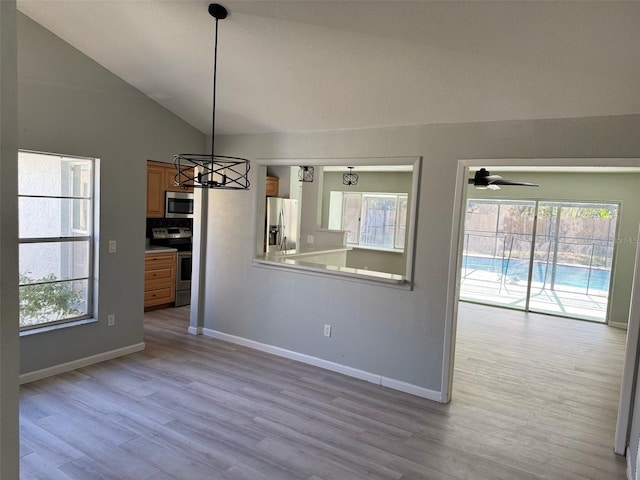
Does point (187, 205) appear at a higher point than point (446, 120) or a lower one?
lower

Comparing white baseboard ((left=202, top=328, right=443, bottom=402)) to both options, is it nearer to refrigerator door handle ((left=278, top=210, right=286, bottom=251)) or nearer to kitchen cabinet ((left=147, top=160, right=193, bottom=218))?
kitchen cabinet ((left=147, top=160, right=193, bottom=218))

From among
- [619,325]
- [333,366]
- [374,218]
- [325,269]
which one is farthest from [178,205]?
[619,325]

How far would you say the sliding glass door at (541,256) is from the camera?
7.09 m

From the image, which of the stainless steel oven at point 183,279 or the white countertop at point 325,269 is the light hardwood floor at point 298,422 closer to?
the white countertop at point 325,269

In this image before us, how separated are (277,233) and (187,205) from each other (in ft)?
4.83

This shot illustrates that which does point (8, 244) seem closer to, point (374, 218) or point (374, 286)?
point (374, 286)

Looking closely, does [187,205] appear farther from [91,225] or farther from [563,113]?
[563,113]

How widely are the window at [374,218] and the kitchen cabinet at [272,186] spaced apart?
207cm

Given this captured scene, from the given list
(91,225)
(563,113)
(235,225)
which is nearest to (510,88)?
(563,113)

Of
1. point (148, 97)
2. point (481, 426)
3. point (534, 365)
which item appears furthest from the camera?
point (534, 365)

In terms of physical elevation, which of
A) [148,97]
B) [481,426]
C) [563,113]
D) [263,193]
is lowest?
[481,426]

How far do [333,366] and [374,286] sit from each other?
3.13 feet

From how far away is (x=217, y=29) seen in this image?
3152mm

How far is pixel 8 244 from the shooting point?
1332 millimetres
